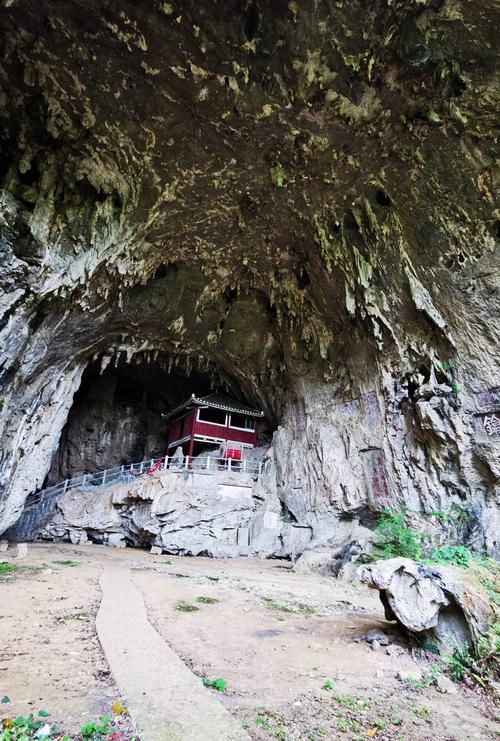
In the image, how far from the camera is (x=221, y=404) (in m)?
21.0

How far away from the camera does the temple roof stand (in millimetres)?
20453

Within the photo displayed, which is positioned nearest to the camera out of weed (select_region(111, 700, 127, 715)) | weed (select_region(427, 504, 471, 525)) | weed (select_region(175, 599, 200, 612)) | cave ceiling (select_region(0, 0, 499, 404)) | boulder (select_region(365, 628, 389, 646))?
weed (select_region(111, 700, 127, 715))

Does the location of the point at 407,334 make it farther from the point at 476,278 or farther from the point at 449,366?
the point at 476,278

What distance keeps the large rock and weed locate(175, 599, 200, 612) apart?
10.8 feet

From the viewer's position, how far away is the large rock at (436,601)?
4.45 metres

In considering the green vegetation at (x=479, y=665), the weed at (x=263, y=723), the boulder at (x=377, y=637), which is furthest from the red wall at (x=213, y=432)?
the weed at (x=263, y=723)

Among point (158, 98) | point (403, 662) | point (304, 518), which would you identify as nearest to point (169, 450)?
point (304, 518)

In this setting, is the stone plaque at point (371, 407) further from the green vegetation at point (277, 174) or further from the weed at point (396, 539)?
the green vegetation at point (277, 174)

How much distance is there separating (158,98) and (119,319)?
25.5 ft

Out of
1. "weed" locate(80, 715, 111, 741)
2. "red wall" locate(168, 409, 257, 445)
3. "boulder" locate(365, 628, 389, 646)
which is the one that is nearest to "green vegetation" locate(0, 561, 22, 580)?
"weed" locate(80, 715, 111, 741)

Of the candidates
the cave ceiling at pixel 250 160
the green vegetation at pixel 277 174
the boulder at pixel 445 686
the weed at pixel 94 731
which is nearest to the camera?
the weed at pixel 94 731

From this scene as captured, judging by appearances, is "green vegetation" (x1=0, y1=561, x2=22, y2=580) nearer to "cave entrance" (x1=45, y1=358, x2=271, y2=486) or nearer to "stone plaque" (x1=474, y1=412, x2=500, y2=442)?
"cave entrance" (x1=45, y1=358, x2=271, y2=486)

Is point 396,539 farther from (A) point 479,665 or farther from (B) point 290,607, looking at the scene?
(A) point 479,665

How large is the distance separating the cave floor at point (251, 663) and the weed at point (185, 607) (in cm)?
2
